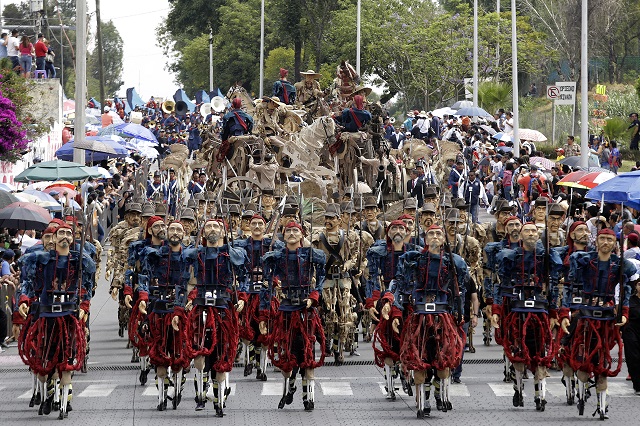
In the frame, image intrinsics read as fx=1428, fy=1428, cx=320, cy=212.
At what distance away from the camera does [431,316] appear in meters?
14.6

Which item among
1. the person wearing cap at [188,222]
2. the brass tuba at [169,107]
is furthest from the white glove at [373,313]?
the brass tuba at [169,107]

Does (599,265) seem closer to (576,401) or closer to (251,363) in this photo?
(576,401)

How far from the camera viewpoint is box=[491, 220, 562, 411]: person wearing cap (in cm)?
1488

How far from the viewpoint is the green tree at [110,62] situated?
5394 inches

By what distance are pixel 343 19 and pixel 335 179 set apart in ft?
118

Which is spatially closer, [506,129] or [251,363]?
[251,363]

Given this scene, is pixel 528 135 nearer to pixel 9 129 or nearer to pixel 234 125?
pixel 234 125

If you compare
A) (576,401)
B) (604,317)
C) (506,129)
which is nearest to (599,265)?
(604,317)

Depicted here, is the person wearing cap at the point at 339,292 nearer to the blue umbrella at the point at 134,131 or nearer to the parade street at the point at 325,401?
the parade street at the point at 325,401

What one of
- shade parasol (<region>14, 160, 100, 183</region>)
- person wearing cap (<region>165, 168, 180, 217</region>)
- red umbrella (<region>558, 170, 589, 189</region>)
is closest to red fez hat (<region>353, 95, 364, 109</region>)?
person wearing cap (<region>165, 168, 180, 217</region>)

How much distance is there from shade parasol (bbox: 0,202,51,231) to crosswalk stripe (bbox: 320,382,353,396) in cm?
714

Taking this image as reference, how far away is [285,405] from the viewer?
50.5 ft

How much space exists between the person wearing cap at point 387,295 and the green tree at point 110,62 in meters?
116

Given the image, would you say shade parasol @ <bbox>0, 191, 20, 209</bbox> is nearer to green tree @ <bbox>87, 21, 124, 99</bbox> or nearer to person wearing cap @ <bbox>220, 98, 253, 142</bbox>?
person wearing cap @ <bbox>220, 98, 253, 142</bbox>
